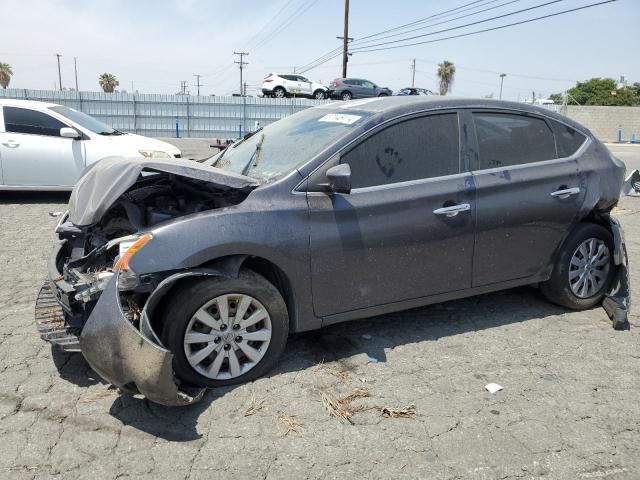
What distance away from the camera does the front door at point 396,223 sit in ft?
11.3

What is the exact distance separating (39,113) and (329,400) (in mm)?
7518

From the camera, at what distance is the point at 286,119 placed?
4.61 m

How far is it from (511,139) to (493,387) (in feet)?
6.40

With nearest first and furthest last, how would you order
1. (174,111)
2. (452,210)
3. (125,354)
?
(125,354) → (452,210) → (174,111)

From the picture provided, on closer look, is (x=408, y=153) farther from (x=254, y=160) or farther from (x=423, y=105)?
(x=254, y=160)

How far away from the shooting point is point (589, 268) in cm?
443

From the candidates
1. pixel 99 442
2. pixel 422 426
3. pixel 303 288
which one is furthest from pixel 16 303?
pixel 422 426

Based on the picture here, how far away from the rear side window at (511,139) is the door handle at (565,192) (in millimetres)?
288

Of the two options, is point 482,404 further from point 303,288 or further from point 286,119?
point 286,119

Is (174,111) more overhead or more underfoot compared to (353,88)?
more underfoot

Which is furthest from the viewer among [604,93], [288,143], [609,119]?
[604,93]

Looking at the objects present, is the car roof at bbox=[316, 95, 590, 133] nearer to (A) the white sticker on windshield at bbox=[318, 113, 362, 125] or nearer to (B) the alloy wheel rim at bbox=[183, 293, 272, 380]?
(A) the white sticker on windshield at bbox=[318, 113, 362, 125]

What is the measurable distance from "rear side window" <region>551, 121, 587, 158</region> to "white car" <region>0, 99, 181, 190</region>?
6159 millimetres

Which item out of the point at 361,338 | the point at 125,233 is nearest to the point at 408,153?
the point at 361,338
